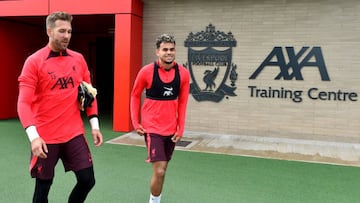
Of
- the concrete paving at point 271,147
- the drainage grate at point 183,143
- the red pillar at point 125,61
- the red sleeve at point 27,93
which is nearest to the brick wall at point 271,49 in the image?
the concrete paving at point 271,147

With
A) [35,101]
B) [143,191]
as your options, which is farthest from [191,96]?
[35,101]

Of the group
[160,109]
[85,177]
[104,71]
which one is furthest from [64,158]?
[104,71]

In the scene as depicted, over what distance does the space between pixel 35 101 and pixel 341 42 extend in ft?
20.8

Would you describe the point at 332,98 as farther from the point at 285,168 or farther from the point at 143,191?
the point at 143,191

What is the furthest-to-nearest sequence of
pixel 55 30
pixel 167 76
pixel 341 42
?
1. pixel 341 42
2. pixel 167 76
3. pixel 55 30

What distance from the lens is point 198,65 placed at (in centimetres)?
843

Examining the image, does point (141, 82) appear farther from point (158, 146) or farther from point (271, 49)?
point (271, 49)

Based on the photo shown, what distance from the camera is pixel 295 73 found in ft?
25.5

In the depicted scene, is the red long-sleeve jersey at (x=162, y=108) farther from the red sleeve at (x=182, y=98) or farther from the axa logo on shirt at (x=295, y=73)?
the axa logo on shirt at (x=295, y=73)

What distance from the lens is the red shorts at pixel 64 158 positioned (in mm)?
2789

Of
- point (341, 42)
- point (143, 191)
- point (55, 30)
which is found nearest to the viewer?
point (55, 30)

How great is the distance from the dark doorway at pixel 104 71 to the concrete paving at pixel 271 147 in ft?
18.4

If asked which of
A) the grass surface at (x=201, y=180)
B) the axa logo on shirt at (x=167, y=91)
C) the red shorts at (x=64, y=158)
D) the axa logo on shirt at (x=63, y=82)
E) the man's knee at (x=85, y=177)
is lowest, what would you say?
the grass surface at (x=201, y=180)

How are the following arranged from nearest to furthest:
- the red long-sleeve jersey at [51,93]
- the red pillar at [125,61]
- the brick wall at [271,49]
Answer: the red long-sleeve jersey at [51,93] → the brick wall at [271,49] → the red pillar at [125,61]
